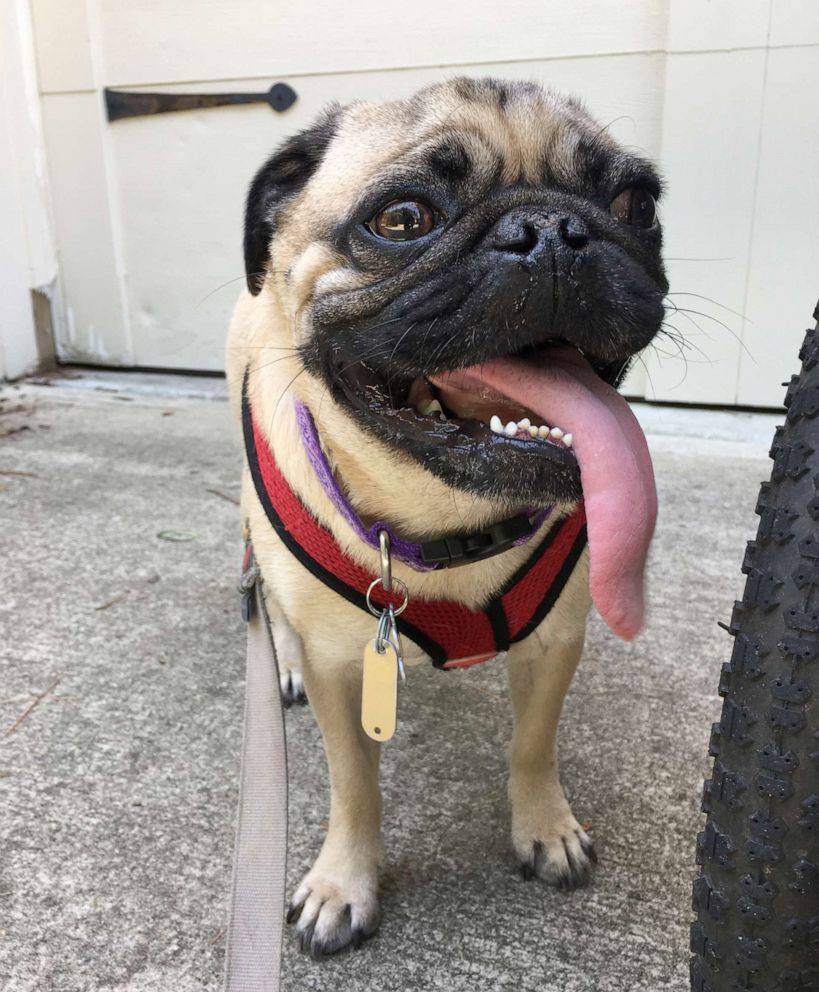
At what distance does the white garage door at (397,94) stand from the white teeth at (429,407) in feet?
7.37

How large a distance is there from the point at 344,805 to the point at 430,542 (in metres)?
0.59

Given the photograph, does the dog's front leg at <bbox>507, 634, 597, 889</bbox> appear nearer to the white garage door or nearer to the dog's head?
the dog's head

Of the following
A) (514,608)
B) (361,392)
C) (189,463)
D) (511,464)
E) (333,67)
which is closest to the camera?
(511,464)

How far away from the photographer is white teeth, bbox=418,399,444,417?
1.43 metres

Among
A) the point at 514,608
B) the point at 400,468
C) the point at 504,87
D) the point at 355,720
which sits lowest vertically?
the point at 355,720

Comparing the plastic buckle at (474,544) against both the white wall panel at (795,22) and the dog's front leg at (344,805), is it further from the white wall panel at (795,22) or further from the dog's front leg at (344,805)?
the white wall panel at (795,22)

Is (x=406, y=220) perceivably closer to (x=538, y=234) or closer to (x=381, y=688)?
(x=538, y=234)

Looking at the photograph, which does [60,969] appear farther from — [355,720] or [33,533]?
[33,533]

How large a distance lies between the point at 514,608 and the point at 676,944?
2.22 ft

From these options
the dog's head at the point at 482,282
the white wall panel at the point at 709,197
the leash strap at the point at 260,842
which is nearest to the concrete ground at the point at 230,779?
the leash strap at the point at 260,842

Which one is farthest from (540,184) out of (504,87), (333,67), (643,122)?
(333,67)

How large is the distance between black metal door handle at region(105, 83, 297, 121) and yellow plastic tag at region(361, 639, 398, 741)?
4299 millimetres

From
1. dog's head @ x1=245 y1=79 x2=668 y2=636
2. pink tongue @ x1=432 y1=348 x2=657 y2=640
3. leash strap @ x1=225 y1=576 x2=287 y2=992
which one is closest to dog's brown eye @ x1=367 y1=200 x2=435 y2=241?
dog's head @ x1=245 y1=79 x2=668 y2=636

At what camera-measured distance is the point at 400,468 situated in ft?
4.81
